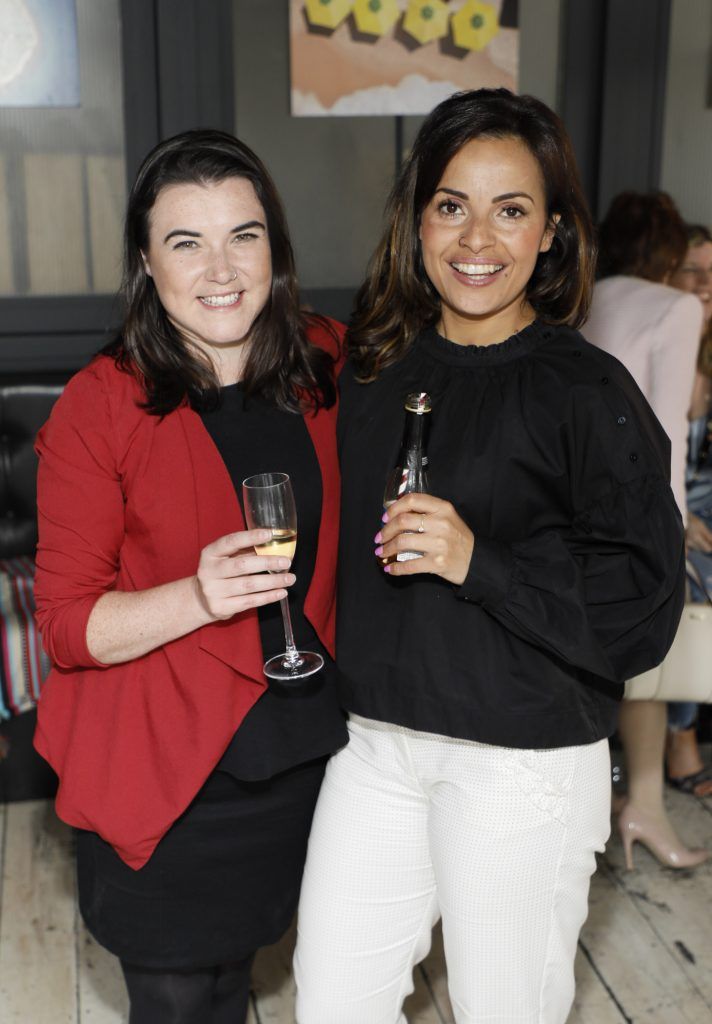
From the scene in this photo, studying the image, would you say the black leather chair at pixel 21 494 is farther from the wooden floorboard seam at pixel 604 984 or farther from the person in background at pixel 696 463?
the person in background at pixel 696 463

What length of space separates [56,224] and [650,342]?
175 centimetres

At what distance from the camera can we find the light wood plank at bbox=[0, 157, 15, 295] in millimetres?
3391

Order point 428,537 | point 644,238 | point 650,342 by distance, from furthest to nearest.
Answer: point 644,238
point 650,342
point 428,537

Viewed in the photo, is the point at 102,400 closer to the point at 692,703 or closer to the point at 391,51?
the point at 391,51

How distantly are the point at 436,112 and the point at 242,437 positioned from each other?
0.55 meters

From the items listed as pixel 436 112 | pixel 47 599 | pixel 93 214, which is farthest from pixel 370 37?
pixel 47 599

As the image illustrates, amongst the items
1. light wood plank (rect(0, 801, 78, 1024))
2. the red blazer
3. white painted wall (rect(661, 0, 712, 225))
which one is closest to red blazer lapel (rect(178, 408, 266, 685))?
the red blazer

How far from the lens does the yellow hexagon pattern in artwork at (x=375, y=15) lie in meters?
3.41

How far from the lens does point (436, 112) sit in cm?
170

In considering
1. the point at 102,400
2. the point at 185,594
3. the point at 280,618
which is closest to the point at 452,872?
the point at 280,618

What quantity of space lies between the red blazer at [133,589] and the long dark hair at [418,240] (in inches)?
13.6

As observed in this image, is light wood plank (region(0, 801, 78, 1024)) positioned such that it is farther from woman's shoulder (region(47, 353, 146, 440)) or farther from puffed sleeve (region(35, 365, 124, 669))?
woman's shoulder (region(47, 353, 146, 440))

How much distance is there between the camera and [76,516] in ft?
5.35

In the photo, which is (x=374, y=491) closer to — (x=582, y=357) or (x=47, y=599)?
(x=582, y=357)
